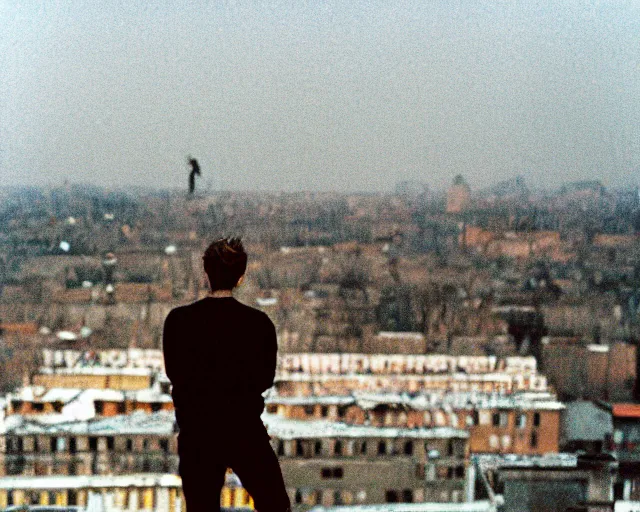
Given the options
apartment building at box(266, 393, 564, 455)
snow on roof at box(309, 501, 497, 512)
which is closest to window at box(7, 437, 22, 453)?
apartment building at box(266, 393, 564, 455)

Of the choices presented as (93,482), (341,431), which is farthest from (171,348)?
(341,431)

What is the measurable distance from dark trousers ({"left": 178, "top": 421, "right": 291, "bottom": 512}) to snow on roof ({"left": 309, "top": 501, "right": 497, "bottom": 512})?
4.81 ft

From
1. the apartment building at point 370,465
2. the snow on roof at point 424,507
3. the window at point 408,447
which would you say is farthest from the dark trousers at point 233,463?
the window at point 408,447

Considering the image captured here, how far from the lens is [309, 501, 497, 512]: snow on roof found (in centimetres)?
234

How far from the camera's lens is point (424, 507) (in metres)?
2.42

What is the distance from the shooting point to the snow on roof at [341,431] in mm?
3262

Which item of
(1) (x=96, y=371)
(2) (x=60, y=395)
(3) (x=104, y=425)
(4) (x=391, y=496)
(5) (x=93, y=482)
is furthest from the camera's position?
(1) (x=96, y=371)

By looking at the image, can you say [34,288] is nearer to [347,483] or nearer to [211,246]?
[347,483]

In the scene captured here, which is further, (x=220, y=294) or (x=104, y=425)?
(x=104, y=425)

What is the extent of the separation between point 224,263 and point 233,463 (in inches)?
6.6

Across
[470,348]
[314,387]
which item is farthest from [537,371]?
[314,387]

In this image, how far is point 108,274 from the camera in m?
5.02

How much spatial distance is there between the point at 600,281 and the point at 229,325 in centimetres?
439

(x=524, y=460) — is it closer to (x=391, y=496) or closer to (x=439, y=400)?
(x=391, y=496)
